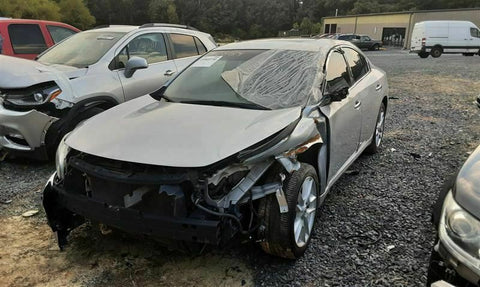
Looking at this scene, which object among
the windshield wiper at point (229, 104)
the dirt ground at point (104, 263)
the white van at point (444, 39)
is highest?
the windshield wiper at point (229, 104)

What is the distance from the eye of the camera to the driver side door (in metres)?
3.37

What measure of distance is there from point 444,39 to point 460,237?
2831cm

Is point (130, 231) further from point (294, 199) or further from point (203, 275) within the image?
point (294, 199)

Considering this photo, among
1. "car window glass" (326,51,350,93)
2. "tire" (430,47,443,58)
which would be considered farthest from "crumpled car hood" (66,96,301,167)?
"tire" (430,47,443,58)

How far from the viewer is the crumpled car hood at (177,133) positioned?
2.47m

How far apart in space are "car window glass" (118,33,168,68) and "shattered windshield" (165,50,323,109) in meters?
1.78

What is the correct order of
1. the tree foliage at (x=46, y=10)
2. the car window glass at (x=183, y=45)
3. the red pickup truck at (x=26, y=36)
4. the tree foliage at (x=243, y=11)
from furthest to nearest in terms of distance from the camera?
the tree foliage at (x=243, y=11), the tree foliage at (x=46, y=10), the red pickup truck at (x=26, y=36), the car window glass at (x=183, y=45)

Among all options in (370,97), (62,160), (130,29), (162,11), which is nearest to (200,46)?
(130,29)

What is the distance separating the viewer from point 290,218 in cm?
261

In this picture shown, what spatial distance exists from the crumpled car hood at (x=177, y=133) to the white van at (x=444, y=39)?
1034 inches

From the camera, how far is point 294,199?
8.77ft

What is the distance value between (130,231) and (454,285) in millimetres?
1845

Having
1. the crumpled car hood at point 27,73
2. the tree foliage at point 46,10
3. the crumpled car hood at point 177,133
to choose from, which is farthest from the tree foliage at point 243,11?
the crumpled car hood at point 177,133

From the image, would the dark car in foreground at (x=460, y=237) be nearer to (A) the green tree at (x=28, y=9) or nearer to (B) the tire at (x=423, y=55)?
(B) the tire at (x=423, y=55)
